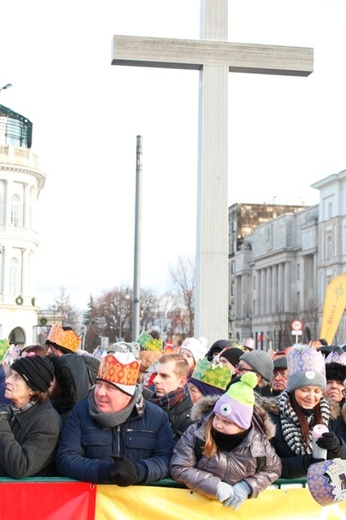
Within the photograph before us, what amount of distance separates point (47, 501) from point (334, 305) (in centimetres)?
1879

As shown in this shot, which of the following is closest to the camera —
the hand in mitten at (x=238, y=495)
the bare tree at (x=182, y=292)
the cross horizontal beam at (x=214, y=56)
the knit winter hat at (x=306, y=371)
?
the hand in mitten at (x=238, y=495)

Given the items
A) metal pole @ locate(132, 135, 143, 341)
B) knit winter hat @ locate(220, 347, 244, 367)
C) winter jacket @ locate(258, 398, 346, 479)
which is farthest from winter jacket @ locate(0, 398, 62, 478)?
metal pole @ locate(132, 135, 143, 341)

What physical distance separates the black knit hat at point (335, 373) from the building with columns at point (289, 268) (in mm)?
72689

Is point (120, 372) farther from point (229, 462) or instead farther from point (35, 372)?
point (229, 462)

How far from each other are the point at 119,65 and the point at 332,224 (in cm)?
8982

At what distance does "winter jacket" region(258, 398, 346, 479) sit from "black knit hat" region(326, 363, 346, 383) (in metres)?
0.94

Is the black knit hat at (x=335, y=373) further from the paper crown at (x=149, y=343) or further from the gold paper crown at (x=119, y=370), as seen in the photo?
the paper crown at (x=149, y=343)

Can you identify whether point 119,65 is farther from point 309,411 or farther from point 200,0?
point 309,411

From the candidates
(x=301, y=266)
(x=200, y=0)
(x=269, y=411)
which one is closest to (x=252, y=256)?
(x=301, y=266)

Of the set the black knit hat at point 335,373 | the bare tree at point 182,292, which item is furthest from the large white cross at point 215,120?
the bare tree at point 182,292

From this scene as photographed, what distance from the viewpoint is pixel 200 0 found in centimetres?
1437

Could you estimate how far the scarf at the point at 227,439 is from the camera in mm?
5016

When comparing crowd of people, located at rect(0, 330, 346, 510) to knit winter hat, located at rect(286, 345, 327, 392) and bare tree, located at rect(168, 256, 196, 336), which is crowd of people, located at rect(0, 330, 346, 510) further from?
bare tree, located at rect(168, 256, 196, 336)

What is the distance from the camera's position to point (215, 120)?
14.2m
